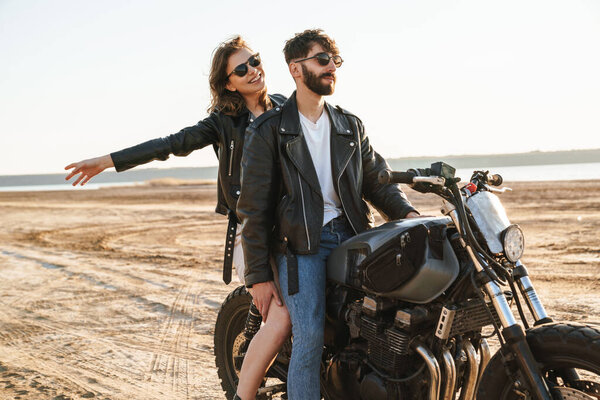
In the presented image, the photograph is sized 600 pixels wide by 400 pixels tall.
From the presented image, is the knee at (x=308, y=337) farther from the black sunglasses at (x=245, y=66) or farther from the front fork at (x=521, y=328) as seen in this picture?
the black sunglasses at (x=245, y=66)

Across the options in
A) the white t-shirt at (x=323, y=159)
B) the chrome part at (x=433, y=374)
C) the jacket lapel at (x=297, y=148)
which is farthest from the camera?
the white t-shirt at (x=323, y=159)

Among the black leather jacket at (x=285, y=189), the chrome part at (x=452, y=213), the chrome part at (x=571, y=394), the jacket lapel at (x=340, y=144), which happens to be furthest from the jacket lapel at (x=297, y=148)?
the chrome part at (x=571, y=394)

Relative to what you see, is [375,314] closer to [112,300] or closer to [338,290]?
[338,290]

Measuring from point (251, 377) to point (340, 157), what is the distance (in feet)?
4.47

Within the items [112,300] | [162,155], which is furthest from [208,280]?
[162,155]

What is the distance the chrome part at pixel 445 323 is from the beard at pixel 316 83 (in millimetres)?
1344

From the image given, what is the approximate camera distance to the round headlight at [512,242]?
8.16 feet

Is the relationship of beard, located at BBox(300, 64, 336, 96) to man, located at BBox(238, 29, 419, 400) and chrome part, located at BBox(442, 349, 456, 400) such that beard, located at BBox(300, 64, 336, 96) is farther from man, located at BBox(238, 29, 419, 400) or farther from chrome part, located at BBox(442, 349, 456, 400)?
chrome part, located at BBox(442, 349, 456, 400)

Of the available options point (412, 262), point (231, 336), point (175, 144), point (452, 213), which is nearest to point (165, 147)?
point (175, 144)

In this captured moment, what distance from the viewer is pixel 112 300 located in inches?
293

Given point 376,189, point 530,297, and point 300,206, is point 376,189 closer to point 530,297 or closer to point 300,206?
point 300,206

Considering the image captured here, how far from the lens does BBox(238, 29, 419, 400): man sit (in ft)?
9.98

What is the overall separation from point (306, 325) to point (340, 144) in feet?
3.39

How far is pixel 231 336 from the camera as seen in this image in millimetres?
4043
